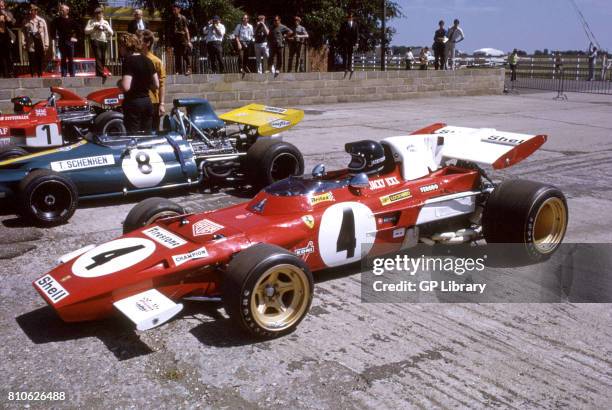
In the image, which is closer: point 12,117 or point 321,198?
point 321,198

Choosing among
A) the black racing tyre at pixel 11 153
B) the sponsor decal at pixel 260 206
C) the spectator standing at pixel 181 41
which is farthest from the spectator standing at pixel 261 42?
the sponsor decal at pixel 260 206

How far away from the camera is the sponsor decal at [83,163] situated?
22.8 feet

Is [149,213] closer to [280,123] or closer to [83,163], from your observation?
[83,163]

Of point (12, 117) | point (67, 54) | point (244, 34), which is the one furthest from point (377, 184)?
point (244, 34)

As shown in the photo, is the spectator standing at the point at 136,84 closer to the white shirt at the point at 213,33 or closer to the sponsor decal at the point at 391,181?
the sponsor decal at the point at 391,181

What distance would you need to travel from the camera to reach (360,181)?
5277 mm

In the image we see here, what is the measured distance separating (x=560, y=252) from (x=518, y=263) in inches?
25.1

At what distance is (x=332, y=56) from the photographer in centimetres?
3453

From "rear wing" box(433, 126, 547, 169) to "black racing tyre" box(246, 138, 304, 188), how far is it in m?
2.21

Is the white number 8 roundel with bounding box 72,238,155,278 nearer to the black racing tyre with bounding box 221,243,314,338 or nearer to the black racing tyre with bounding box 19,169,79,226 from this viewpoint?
the black racing tyre with bounding box 221,243,314,338

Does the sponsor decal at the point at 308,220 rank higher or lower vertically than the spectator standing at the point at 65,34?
lower

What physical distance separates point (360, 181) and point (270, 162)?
2.60 m

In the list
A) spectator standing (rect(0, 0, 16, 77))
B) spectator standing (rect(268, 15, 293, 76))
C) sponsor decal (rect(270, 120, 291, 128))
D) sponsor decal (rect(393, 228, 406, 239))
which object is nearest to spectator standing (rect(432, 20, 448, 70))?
spectator standing (rect(268, 15, 293, 76))

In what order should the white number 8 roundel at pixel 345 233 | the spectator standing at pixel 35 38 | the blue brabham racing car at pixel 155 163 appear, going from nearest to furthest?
the white number 8 roundel at pixel 345 233
the blue brabham racing car at pixel 155 163
the spectator standing at pixel 35 38
